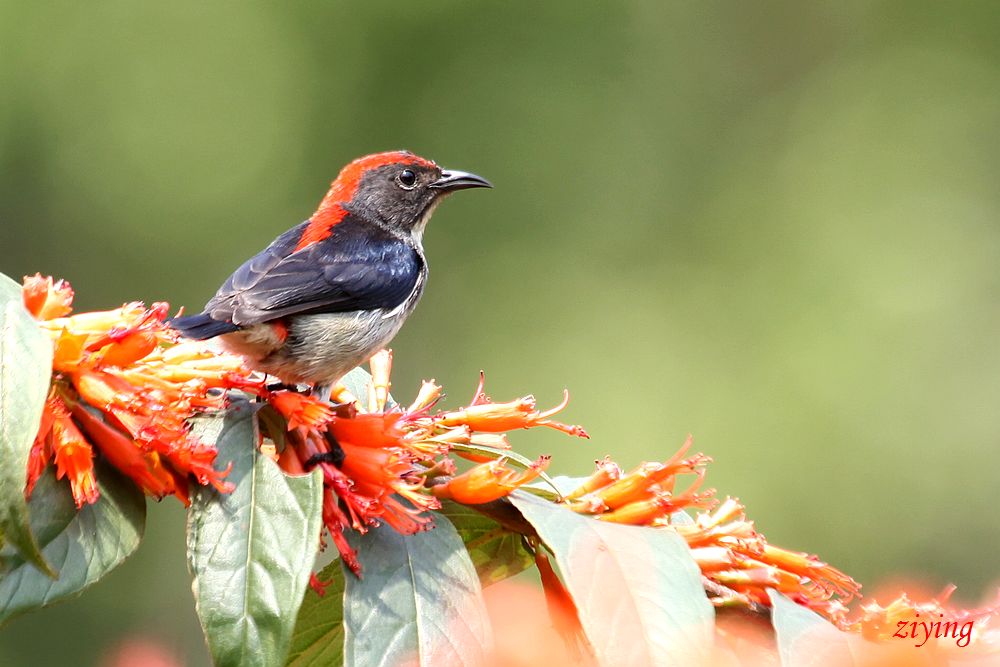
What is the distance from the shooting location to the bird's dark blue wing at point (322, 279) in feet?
13.3

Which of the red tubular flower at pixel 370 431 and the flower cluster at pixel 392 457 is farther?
the red tubular flower at pixel 370 431

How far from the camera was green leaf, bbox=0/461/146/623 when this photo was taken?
1.95m

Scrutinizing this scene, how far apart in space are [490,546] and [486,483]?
0.90 feet

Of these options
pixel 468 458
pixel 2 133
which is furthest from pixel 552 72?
pixel 468 458

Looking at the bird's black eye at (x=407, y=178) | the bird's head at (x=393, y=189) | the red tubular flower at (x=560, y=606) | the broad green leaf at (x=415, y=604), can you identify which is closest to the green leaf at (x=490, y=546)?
the red tubular flower at (x=560, y=606)

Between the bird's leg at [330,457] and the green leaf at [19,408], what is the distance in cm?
58

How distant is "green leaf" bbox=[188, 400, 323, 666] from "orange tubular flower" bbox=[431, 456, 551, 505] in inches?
11.8

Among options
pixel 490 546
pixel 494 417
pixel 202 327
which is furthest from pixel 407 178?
pixel 490 546

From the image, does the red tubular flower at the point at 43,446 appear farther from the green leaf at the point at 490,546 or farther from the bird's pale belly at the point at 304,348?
the bird's pale belly at the point at 304,348

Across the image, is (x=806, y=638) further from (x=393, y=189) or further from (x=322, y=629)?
(x=393, y=189)

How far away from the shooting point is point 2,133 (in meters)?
12.3

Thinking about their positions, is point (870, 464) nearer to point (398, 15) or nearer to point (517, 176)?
point (517, 176)

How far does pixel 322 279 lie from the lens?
14.9 feet

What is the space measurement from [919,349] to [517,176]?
4.82m
